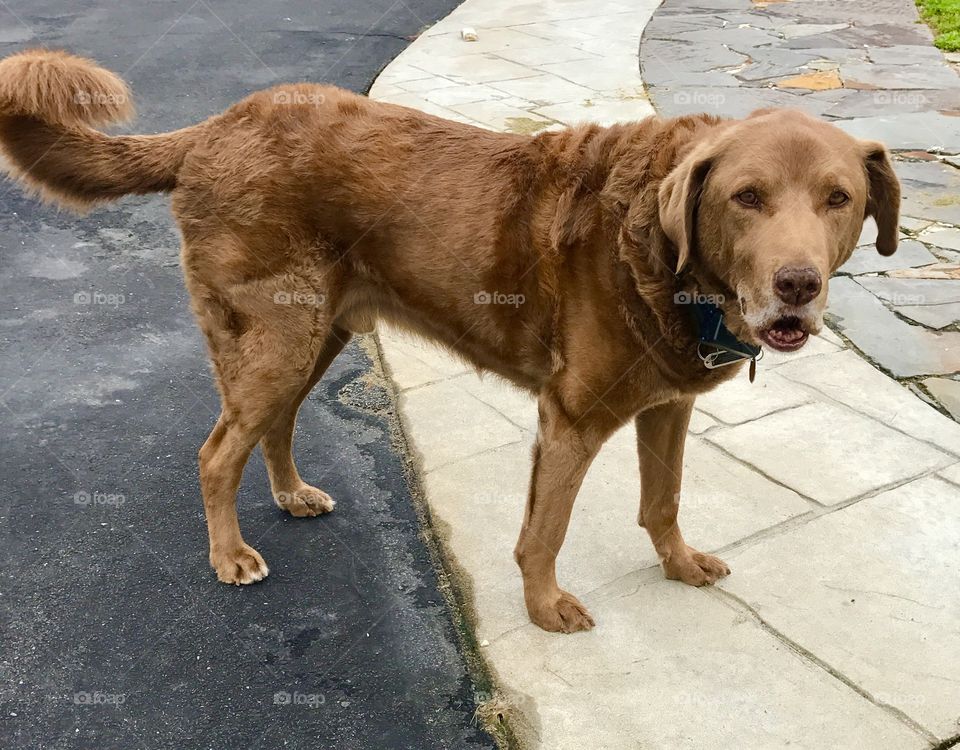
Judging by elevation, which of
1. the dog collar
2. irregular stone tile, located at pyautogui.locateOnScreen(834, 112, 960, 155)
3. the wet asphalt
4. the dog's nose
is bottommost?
the wet asphalt

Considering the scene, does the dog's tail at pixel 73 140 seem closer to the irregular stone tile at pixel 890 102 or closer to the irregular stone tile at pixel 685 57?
the irregular stone tile at pixel 890 102

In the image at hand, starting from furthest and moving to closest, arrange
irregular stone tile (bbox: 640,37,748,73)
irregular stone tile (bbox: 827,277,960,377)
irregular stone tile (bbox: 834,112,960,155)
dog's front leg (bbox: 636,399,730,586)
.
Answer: irregular stone tile (bbox: 640,37,748,73)
irregular stone tile (bbox: 834,112,960,155)
irregular stone tile (bbox: 827,277,960,377)
dog's front leg (bbox: 636,399,730,586)

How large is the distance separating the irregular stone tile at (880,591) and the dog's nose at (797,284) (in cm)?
127

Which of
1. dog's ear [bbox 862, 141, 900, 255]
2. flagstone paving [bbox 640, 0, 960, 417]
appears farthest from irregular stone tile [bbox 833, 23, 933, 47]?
dog's ear [bbox 862, 141, 900, 255]

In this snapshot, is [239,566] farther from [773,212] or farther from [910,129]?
[910,129]

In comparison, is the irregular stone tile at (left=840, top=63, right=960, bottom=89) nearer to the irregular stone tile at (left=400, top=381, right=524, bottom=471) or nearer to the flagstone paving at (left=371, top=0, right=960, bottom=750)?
the flagstone paving at (left=371, top=0, right=960, bottom=750)

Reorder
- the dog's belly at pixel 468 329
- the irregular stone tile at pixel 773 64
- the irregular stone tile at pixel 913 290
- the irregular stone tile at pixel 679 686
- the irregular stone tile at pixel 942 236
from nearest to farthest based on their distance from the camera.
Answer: the irregular stone tile at pixel 679 686 < the dog's belly at pixel 468 329 < the irregular stone tile at pixel 913 290 < the irregular stone tile at pixel 942 236 < the irregular stone tile at pixel 773 64

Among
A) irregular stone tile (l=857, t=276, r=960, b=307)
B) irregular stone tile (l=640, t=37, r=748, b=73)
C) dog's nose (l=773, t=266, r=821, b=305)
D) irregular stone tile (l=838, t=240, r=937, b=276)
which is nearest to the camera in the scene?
dog's nose (l=773, t=266, r=821, b=305)

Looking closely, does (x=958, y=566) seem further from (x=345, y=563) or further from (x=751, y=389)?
(x=345, y=563)

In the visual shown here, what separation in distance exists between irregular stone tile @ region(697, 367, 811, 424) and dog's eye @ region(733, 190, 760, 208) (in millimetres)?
2022

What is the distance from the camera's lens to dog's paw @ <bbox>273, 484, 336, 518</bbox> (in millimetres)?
3928

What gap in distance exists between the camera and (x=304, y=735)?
2.89 metres

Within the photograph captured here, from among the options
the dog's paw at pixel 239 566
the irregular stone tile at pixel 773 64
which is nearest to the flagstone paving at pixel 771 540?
the dog's paw at pixel 239 566

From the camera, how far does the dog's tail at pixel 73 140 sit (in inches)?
129
